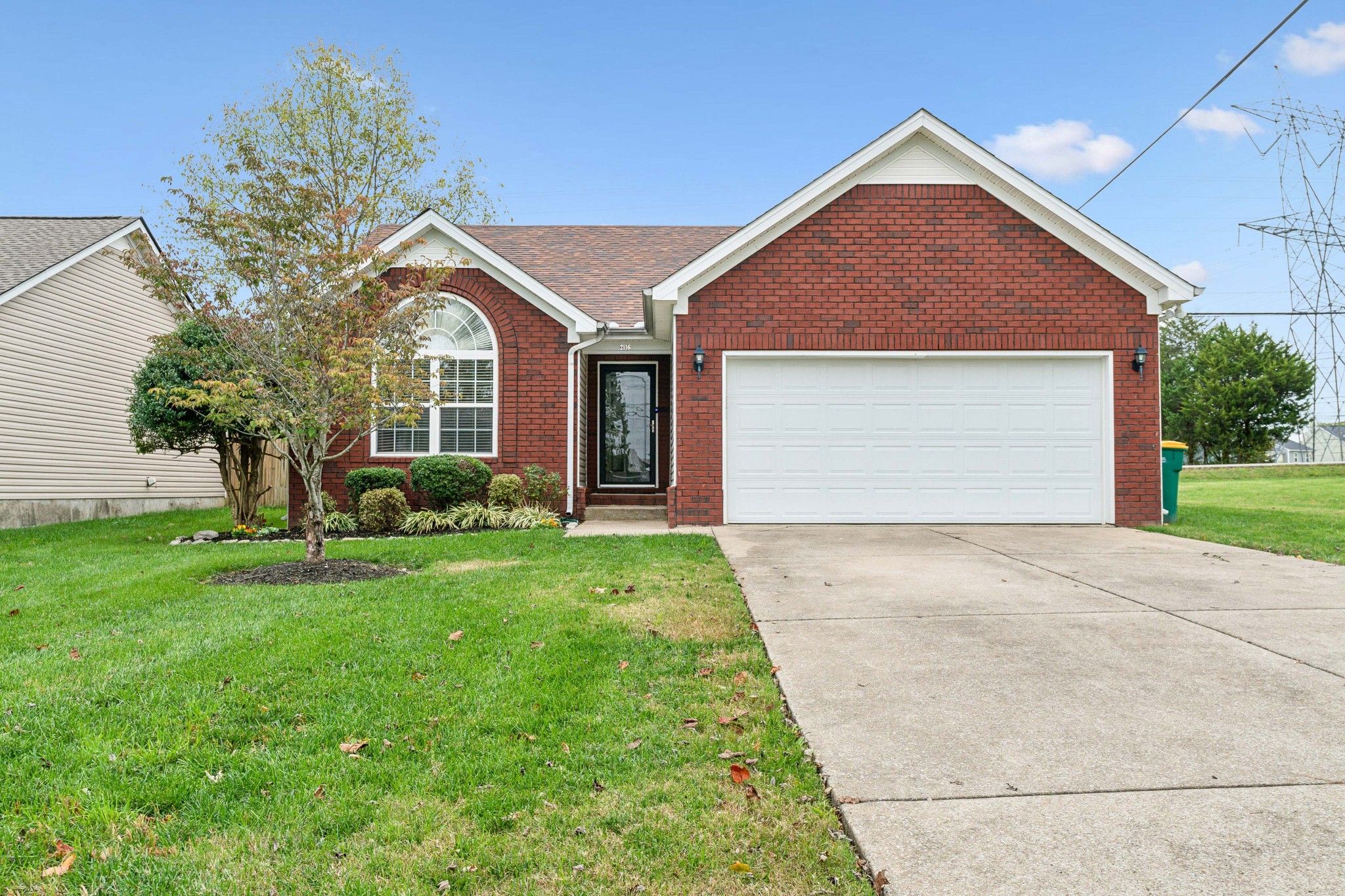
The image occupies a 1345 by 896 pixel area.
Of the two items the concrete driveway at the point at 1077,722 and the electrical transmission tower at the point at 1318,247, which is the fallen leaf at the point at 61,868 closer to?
the concrete driveway at the point at 1077,722

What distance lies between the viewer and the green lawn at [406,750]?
2.21 m

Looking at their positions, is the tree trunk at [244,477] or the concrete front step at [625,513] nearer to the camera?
the tree trunk at [244,477]

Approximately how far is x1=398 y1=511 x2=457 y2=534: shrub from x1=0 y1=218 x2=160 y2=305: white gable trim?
20.2ft

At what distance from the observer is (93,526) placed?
43.5 ft

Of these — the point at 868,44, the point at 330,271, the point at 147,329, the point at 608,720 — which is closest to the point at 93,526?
the point at 147,329

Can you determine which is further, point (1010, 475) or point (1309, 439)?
point (1309, 439)

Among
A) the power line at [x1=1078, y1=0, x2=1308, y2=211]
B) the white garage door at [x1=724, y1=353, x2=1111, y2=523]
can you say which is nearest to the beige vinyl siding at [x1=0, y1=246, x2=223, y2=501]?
the white garage door at [x1=724, y1=353, x2=1111, y2=523]

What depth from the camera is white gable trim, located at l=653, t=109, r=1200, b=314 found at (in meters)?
10.3

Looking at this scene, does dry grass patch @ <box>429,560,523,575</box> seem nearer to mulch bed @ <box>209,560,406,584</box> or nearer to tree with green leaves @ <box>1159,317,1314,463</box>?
mulch bed @ <box>209,560,406,584</box>

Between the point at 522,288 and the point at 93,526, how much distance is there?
8.49 meters

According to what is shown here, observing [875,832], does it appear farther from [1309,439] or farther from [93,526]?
[1309,439]

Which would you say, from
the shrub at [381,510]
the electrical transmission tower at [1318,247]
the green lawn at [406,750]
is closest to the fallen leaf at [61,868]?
the green lawn at [406,750]

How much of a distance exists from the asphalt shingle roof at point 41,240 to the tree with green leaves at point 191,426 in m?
3.88

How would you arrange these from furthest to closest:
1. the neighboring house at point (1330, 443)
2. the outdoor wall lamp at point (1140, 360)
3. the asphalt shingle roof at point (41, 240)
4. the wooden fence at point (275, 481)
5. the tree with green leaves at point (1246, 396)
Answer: the neighboring house at point (1330, 443) → the tree with green leaves at point (1246, 396) → the wooden fence at point (275, 481) → the asphalt shingle roof at point (41, 240) → the outdoor wall lamp at point (1140, 360)
